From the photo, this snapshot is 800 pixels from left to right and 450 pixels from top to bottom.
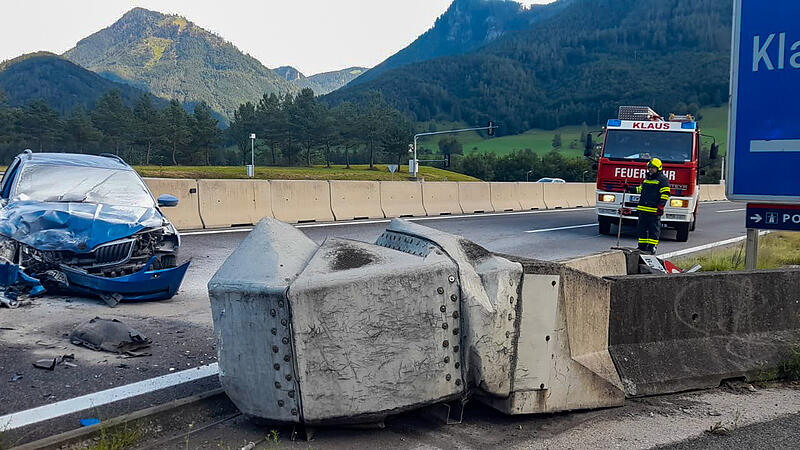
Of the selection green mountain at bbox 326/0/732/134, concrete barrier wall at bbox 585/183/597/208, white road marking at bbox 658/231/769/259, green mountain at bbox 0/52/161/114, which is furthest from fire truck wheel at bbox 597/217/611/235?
green mountain at bbox 0/52/161/114

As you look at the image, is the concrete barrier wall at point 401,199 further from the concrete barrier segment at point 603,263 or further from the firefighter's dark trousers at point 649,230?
the concrete barrier segment at point 603,263

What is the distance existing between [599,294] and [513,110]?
14962 cm

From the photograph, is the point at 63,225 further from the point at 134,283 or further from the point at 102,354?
the point at 102,354

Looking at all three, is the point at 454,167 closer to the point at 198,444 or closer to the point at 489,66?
the point at 489,66

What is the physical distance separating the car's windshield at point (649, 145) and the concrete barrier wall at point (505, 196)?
781 cm

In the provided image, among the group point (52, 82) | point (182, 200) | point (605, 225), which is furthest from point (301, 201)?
point (52, 82)

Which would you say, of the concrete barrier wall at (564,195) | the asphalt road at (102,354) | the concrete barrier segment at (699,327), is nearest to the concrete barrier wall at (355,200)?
the asphalt road at (102,354)

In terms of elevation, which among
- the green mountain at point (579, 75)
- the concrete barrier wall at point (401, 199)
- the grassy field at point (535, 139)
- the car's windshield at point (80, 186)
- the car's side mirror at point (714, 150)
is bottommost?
the grassy field at point (535, 139)

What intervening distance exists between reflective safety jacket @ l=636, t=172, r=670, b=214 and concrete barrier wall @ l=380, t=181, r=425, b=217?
7.70m

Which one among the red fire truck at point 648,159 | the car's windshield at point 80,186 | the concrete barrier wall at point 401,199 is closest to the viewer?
the car's windshield at point 80,186

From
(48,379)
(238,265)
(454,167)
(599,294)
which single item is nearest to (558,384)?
(599,294)

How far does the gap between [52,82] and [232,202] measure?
16313cm

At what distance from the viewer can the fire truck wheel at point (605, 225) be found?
52.1 ft

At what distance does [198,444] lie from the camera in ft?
11.8
